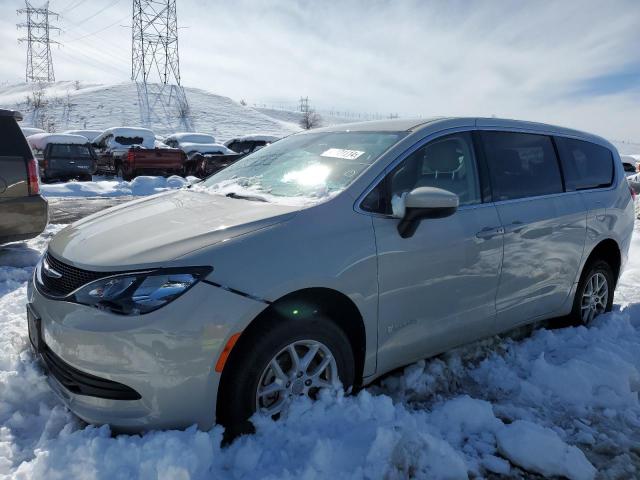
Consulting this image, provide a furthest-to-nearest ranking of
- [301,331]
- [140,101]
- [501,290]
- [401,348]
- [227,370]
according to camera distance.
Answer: [140,101] → [501,290] → [401,348] → [301,331] → [227,370]

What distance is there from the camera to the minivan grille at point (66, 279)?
221cm

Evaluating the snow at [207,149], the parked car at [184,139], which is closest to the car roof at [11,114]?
the snow at [207,149]

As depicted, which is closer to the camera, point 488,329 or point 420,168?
point 420,168

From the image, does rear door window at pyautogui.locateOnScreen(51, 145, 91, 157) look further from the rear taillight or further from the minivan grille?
the minivan grille

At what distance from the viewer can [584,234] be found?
3869 mm

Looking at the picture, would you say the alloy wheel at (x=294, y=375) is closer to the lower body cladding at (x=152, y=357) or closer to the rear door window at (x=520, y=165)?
the lower body cladding at (x=152, y=357)

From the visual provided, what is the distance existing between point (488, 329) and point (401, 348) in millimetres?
814

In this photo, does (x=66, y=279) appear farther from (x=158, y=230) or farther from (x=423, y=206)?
(x=423, y=206)

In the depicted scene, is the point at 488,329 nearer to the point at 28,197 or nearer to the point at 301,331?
the point at 301,331

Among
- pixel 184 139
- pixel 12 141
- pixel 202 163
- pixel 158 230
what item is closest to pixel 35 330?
pixel 158 230

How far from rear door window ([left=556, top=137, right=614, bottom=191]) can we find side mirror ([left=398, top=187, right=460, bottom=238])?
1.78 metres

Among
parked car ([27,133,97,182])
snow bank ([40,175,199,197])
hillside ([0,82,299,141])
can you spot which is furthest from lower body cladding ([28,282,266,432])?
hillside ([0,82,299,141])

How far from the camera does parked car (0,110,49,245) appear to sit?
5.38 metres

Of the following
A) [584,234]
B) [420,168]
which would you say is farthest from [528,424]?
[584,234]
